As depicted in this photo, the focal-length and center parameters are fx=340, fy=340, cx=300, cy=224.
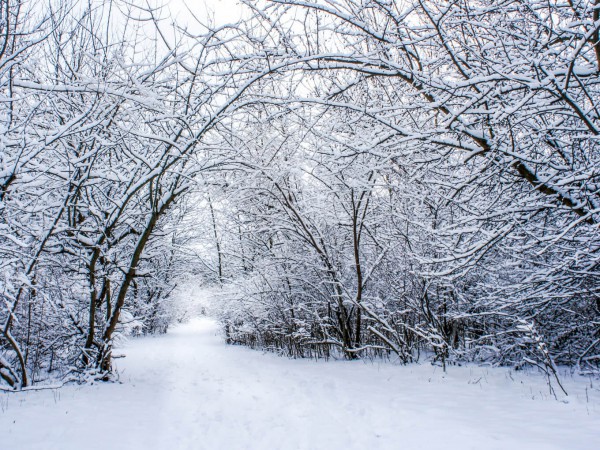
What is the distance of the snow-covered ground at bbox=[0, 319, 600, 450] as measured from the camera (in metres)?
3.37

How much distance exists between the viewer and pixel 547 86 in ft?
9.47

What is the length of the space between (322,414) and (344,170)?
466cm

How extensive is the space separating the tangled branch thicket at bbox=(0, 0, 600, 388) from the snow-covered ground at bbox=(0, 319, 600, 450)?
62 cm

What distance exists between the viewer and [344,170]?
727 cm

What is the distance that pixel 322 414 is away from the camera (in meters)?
4.39

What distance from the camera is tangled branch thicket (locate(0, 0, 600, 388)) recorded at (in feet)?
11.4

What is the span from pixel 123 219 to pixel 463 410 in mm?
6524

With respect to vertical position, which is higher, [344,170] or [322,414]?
[344,170]

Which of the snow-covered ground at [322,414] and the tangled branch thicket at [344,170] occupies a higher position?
the tangled branch thicket at [344,170]

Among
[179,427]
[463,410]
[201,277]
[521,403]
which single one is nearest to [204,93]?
[179,427]

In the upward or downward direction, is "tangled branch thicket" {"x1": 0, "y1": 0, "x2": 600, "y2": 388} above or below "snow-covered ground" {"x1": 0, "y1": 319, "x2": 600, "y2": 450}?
above

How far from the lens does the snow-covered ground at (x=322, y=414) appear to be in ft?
11.0

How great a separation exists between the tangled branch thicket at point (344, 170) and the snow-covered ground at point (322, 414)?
616mm

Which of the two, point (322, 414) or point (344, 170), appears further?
point (344, 170)
